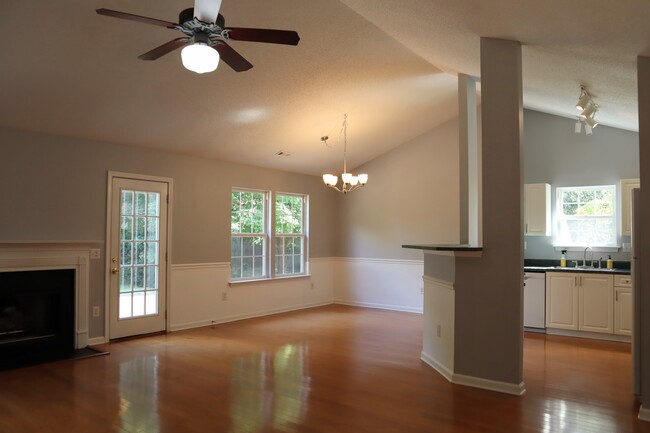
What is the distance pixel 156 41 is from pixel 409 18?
83.9 inches

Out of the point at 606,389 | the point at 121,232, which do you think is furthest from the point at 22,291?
the point at 606,389

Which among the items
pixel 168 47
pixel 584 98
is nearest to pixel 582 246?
pixel 584 98

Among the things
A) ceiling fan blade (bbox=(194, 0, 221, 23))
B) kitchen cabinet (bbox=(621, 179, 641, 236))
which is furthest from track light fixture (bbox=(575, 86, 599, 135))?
ceiling fan blade (bbox=(194, 0, 221, 23))

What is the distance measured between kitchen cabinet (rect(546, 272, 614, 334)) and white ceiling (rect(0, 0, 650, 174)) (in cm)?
200

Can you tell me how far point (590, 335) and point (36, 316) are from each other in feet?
21.2

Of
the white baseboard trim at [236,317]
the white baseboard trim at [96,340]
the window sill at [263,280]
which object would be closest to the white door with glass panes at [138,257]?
the white baseboard trim at [96,340]

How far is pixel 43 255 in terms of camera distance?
502 cm

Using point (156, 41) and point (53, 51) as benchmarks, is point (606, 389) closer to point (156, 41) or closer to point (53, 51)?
point (156, 41)

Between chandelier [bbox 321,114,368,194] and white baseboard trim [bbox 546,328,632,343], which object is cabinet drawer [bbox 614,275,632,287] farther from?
chandelier [bbox 321,114,368,194]

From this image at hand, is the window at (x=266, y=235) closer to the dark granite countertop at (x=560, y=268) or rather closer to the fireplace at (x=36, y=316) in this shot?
the fireplace at (x=36, y=316)

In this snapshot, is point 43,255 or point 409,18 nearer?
→ point 409,18

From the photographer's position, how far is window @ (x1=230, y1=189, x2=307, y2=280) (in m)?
7.41

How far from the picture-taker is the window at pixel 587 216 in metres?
6.50

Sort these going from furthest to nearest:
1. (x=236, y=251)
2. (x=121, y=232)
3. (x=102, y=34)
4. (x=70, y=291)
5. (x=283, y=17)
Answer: (x=236, y=251) → (x=121, y=232) → (x=70, y=291) → (x=283, y=17) → (x=102, y=34)
